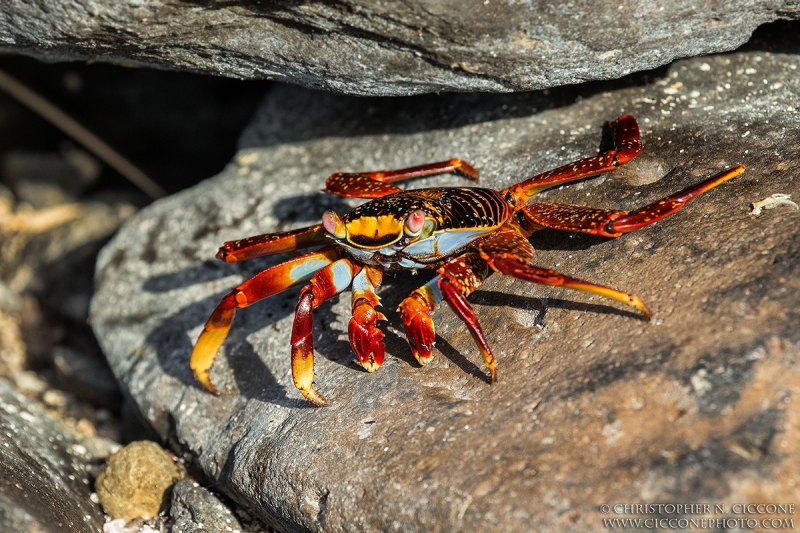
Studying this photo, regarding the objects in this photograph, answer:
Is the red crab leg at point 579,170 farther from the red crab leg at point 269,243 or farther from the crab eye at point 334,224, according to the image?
the red crab leg at point 269,243

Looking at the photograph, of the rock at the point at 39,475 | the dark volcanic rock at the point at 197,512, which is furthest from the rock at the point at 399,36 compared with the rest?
the dark volcanic rock at the point at 197,512

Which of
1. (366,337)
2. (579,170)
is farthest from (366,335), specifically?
(579,170)

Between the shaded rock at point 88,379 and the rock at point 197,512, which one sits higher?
the rock at point 197,512

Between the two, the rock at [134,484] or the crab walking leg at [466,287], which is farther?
the rock at [134,484]

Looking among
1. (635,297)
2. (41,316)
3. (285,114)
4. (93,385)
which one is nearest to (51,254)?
(41,316)

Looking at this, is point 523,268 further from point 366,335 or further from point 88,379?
point 88,379

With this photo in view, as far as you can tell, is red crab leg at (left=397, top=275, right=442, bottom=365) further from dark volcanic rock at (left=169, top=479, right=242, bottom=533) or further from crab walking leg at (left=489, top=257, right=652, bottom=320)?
dark volcanic rock at (left=169, top=479, right=242, bottom=533)

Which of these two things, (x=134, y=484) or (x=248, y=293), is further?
(x=134, y=484)
